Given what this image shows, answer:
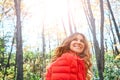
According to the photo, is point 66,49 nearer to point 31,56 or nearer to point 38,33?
point 31,56

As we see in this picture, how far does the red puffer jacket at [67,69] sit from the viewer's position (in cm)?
311

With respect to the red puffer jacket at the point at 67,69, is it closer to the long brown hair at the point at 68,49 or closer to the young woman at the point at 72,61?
the young woman at the point at 72,61

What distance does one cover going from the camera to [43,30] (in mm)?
31969

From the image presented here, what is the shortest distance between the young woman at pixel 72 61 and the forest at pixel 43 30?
9858 millimetres

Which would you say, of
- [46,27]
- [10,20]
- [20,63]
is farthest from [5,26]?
[20,63]

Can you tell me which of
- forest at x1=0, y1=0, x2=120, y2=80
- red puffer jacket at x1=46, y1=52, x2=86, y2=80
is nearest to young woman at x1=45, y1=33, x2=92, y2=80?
red puffer jacket at x1=46, y1=52, x2=86, y2=80

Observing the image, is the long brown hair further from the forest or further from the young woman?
the forest

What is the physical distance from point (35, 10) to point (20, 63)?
2139 cm

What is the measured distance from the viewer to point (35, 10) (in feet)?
112

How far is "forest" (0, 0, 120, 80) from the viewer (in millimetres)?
14945

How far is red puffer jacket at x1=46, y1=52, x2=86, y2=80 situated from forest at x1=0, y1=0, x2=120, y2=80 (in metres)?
10.0

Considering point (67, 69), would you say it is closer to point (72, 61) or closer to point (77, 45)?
point (72, 61)

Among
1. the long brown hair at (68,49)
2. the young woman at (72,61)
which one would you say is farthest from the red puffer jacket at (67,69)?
the long brown hair at (68,49)

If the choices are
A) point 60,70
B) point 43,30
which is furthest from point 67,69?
point 43,30
